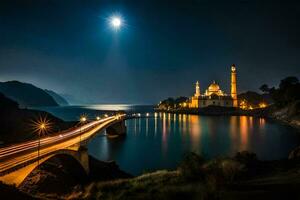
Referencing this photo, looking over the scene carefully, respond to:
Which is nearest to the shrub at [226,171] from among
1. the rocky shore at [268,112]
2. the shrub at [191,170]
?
the shrub at [191,170]

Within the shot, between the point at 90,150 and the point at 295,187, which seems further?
the point at 90,150

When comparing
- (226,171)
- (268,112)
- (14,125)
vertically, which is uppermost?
(268,112)

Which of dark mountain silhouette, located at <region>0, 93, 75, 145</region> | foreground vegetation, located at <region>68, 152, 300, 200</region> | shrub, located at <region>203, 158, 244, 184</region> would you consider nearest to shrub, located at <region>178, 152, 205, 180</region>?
foreground vegetation, located at <region>68, 152, 300, 200</region>

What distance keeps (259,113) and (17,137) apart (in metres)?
127

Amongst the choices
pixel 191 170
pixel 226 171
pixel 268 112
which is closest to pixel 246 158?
pixel 226 171

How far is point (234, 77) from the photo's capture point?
175 m

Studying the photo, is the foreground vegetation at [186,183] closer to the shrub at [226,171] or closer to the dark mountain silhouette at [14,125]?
the shrub at [226,171]

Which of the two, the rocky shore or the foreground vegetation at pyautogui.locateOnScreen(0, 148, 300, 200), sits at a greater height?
the rocky shore

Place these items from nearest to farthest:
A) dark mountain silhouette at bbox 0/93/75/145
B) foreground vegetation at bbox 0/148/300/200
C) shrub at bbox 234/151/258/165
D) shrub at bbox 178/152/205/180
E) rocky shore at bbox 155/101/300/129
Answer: foreground vegetation at bbox 0/148/300/200, shrub at bbox 178/152/205/180, shrub at bbox 234/151/258/165, dark mountain silhouette at bbox 0/93/75/145, rocky shore at bbox 155/101/300/129

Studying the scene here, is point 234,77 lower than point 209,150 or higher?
higher

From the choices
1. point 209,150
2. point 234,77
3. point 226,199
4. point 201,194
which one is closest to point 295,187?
point 226,199

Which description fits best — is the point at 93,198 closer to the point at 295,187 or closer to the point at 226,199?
the point at 226,199

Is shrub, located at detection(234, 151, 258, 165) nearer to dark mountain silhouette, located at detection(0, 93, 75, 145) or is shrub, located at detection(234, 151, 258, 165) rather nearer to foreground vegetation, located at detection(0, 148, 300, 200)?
foreground vegetation, located at detection(0, 148, 300, 200)

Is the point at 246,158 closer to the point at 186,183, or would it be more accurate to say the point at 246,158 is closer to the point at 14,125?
the point at 186,183
